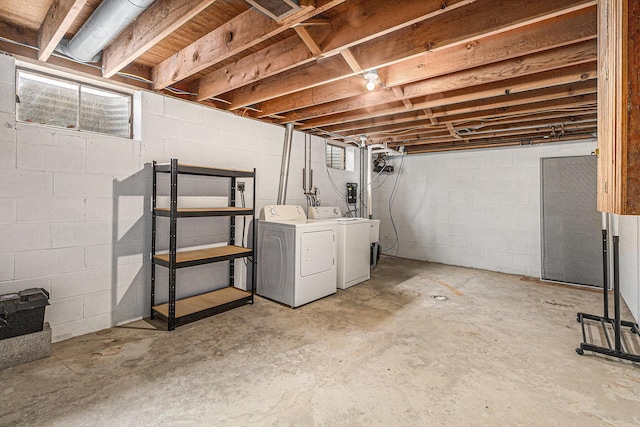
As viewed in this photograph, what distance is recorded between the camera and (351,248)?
4.07m

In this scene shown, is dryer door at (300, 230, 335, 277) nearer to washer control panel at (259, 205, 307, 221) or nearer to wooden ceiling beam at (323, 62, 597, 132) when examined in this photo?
washer control panel at (259, 205, 307, 221)

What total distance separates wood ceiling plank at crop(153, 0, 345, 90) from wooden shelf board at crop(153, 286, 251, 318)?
6.82ft

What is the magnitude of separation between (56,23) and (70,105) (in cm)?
94

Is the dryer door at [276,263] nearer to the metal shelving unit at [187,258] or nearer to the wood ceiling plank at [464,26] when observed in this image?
the metal shelving unit at [187,258]

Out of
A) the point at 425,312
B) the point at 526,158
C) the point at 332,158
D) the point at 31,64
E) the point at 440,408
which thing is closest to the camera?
the point at 440,408

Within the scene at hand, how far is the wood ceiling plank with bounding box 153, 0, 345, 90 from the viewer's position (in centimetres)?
178

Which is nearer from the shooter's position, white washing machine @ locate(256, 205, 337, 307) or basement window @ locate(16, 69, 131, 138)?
basement window @ locate(16, 69, 131, 138)

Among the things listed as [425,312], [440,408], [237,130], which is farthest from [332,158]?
[440,408]

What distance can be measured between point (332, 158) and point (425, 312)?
342 centimetres

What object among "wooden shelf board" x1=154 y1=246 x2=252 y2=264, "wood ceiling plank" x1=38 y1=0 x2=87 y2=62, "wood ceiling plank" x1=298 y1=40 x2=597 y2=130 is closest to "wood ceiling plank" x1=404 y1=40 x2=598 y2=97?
"wood ceiling plank" x1=298 y1=40 x2=597 y2=130

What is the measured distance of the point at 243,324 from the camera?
2871 mm

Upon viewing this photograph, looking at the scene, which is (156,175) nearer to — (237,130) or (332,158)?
(237,130)

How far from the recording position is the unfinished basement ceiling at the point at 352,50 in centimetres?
181

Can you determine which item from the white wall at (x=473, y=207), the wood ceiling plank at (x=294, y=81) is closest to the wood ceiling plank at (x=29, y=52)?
the wood ceiling plank at (x=294, y=81)
